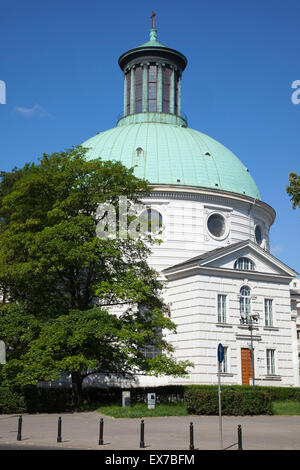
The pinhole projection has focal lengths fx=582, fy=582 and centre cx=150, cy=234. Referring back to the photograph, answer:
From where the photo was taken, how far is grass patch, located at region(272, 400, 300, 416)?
31.3m

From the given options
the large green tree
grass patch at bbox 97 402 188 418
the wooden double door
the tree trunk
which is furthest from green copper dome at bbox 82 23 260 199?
grass patch at bbox 97 402 188 418

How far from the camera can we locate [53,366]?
2931cm

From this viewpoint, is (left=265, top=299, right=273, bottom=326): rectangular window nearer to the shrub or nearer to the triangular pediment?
the triangular pediment

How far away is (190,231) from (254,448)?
99.8 feet

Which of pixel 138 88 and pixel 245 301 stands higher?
pixel 138 88

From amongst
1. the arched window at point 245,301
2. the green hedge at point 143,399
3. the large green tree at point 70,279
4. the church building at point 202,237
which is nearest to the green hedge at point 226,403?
the green hedge at point 143,399

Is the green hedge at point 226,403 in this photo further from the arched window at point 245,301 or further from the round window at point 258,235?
the round window at point 258,235

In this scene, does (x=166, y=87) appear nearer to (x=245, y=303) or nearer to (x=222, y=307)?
(x=245, y=303)

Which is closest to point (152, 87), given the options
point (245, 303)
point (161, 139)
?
point (161, 139)

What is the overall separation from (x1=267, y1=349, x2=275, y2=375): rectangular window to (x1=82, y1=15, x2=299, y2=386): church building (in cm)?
7

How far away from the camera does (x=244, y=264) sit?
143ft

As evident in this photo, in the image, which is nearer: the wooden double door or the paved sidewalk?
the paved sidewalk

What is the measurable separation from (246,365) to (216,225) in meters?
13.1
